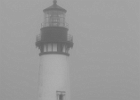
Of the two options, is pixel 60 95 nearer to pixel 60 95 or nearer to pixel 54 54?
pixel 60 95

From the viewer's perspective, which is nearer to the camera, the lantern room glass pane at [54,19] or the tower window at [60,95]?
the tower window at [60,95]

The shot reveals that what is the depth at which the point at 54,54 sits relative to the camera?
2478 inches

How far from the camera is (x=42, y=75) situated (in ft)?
207

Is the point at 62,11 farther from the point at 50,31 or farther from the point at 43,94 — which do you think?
the point at 43,94

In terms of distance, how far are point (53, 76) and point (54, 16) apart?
208 inches

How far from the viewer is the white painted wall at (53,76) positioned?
205ft

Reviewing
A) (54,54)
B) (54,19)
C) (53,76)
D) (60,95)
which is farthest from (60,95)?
(54,19)

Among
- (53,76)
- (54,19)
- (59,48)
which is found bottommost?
(53,76)

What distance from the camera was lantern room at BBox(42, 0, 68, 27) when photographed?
63562 mm

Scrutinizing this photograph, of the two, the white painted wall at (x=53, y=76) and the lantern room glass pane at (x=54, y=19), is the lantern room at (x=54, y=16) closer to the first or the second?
the lantern room glass pane at (x=54, y=19)

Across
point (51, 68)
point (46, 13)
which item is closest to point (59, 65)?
point (51, 68)

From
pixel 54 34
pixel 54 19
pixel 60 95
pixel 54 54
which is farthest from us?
pixel 54 19

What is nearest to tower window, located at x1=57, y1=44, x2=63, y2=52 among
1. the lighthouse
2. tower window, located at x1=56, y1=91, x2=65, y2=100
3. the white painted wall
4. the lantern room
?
the lighthouse

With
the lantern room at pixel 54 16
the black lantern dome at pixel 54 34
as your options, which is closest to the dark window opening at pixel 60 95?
the black lantern dome at pixel 54 34
